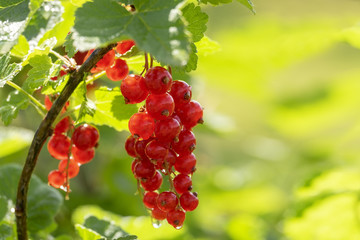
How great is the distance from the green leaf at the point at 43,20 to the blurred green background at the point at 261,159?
685 mm

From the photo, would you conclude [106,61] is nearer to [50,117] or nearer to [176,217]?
[50,117]

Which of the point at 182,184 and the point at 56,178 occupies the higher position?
the point at 182,184

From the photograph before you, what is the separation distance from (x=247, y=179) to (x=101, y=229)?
59.6 inches

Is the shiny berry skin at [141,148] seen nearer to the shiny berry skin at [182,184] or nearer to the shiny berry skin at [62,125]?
the shiny berry skin at [182,184]

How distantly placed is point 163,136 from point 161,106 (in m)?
0.05

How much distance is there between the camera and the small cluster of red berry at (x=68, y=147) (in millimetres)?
1026

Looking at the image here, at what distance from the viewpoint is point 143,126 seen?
90cm

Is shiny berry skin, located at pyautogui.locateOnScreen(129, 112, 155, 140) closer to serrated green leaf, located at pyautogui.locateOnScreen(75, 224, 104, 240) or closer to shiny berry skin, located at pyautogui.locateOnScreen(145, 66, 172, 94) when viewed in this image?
shiny berry skin, located at pyautogui.locateOnScreen(145, 66, 172, 94)

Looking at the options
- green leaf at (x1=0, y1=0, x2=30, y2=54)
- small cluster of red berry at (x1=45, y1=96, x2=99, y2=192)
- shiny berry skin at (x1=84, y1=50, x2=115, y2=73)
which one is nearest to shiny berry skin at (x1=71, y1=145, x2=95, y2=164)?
small cluster of red berry at (x1=45, y1=96, x2=99, y2=192)

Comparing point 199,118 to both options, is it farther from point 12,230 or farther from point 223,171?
point 223,171

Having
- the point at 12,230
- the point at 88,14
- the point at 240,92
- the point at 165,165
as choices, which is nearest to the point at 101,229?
the point at 12,230

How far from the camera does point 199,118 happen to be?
96 cm

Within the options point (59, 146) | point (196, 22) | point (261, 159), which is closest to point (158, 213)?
point (59, 146)

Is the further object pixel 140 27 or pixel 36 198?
pixel 36 198
